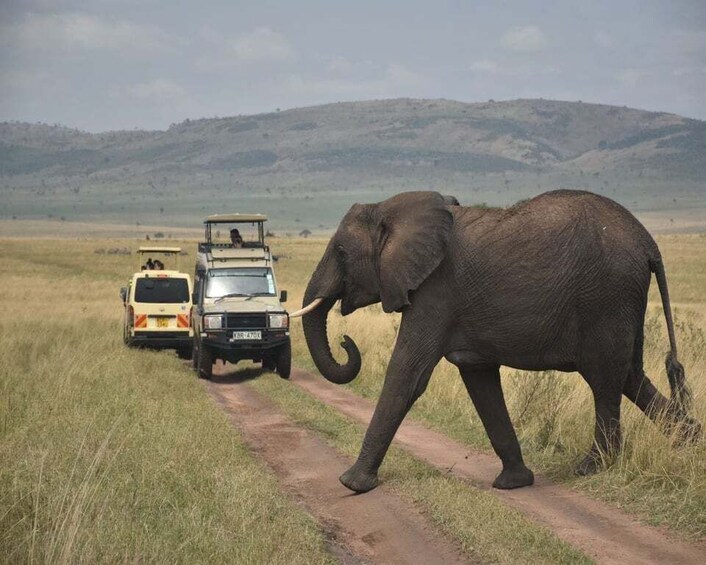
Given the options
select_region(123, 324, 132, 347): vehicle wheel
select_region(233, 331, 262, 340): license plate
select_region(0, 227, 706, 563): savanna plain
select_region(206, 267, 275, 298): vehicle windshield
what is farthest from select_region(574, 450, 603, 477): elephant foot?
select_region(123, 324, 132, 347): vehicle wheel

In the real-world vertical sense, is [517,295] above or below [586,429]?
above

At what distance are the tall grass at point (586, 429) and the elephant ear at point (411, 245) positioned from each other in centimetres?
227

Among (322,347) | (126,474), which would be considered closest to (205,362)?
(322,347)

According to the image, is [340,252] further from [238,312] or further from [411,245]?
[238,312]

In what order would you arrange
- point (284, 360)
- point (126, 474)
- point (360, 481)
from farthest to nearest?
point (284, 360)
point (360, 481)
point (126, 474)

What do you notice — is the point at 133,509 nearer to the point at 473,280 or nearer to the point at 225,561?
the point at 225,561

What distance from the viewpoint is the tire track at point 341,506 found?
814cm

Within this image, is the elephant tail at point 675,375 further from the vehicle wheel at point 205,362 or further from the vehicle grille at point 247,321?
the vehicle wheel at point 205,362

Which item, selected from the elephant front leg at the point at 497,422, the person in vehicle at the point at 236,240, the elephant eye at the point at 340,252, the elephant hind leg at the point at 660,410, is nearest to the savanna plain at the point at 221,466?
the elephant hind leg at the point at 660,410

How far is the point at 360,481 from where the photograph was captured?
396 inches

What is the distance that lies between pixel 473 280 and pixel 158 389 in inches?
323

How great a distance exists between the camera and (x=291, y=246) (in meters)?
90.8

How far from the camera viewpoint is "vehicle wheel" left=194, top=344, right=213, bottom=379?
67.8 feet

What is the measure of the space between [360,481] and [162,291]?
600 inches
